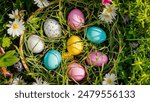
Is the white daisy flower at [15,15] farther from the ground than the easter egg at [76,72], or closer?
farther from the ground

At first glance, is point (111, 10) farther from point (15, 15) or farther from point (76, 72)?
point (15, 15)

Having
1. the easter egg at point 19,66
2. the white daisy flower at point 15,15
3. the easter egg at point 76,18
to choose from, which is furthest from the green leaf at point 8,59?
the easter egg at point 76,18

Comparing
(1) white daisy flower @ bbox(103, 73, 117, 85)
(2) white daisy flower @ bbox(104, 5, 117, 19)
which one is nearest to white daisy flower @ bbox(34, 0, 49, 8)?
(2) white daisy flower @ bbox(104, 5, 117, 19)

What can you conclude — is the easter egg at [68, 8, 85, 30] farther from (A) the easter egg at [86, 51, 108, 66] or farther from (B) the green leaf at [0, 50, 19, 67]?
(B) the green leaf at [0, 50, 19, 67]

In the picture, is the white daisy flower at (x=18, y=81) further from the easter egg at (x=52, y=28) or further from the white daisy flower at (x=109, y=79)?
the white daisy flower at (x=109, y=79)

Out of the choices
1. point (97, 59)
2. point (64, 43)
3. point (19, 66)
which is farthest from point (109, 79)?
point (19, 66)

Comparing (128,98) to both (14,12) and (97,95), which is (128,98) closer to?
(97,95)
